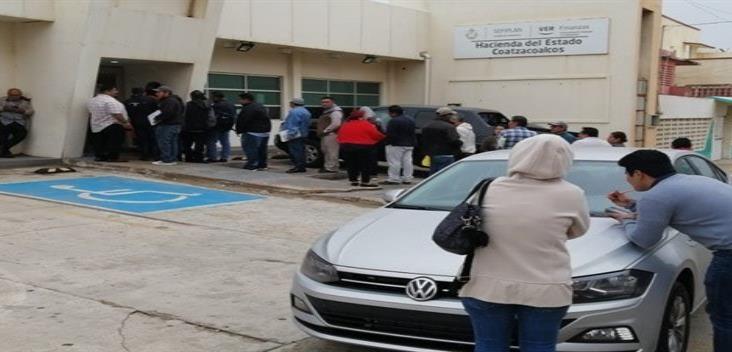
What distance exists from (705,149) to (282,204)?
82.2 feet

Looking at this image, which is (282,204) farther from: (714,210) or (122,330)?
(714,210)

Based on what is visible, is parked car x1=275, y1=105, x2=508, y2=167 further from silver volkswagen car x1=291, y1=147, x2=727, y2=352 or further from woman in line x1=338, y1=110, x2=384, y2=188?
silver volkswagen car x1=291, y1=147, x2=727, y2=352

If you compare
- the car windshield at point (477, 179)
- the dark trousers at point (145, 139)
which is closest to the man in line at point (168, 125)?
the dark trousers at point (145, 139)

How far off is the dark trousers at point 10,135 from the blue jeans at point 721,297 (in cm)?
1316

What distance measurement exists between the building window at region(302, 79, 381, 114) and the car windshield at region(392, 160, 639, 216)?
1508 centimetres

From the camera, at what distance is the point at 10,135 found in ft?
45.9

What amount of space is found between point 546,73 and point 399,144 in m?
11.1

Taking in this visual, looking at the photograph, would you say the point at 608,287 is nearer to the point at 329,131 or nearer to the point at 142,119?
the point at 329,131

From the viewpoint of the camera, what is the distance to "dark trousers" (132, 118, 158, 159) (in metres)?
14.2

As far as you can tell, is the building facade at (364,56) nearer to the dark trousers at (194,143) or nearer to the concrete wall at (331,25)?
the concrete wall at (331,25)

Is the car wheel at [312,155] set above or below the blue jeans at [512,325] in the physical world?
below

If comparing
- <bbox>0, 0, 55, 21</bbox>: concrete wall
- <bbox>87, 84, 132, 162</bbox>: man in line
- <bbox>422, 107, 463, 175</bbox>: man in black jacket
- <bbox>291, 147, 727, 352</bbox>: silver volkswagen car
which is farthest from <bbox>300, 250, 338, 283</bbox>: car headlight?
<bbox>0, 0, 55, 21</bbox>: concrete wall

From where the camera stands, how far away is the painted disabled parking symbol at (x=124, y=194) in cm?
1020

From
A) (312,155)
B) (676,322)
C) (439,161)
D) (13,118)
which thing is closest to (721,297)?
(676,322)
